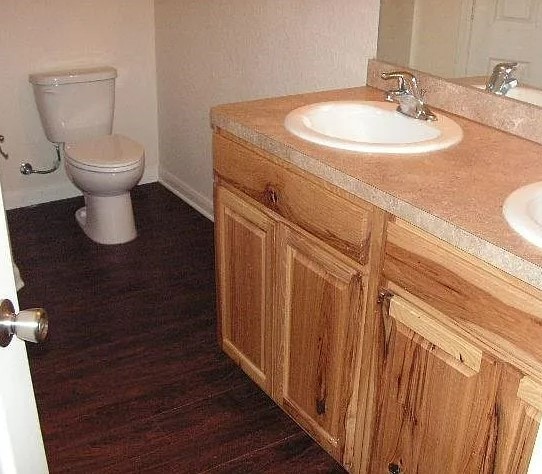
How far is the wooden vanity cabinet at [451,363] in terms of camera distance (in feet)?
3.97

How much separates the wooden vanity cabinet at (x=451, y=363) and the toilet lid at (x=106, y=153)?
170 centimetres

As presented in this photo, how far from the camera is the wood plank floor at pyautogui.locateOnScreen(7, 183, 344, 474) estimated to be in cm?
191

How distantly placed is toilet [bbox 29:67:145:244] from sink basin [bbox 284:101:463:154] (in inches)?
48.2

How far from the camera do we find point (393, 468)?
1.60 m

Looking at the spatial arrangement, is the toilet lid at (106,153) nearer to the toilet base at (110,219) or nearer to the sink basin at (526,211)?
the toilet base at (110,219)

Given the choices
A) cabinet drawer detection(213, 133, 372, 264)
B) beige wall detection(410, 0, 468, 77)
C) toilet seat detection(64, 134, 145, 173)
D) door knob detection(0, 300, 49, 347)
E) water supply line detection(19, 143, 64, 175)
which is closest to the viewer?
door knob detection(0, 300, 49, 347)

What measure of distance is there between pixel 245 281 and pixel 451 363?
782mm

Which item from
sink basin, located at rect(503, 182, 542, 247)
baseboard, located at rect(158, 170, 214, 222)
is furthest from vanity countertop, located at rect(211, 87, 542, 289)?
baseboard, located at rect(158, 170, 214, 222)

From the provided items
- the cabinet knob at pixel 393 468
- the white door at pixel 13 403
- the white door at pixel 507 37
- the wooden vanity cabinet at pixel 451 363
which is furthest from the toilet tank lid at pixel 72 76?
the white door at pixel 13 403

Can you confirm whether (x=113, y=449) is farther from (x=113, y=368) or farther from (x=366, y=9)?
(x=366, y=9)

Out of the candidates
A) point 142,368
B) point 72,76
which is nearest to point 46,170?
point 72,76

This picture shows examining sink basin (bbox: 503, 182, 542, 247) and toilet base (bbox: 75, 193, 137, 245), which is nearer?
sink basin (bbox: 503, 182, 542, 247)

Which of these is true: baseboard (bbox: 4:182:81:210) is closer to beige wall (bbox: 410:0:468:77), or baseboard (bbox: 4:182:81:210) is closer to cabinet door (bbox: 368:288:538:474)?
A: beige wall (bbox: 410:0:468:77)

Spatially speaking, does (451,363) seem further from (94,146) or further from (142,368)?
(94,146)
